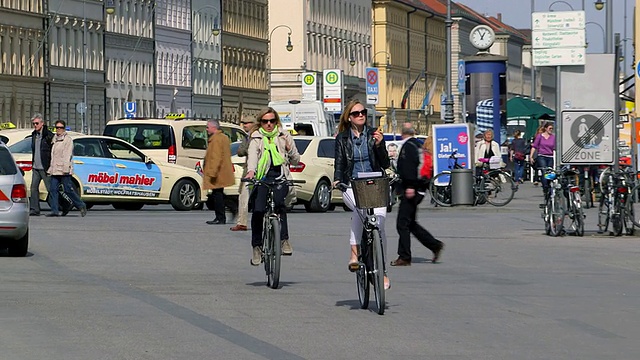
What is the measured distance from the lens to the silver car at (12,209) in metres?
21.1

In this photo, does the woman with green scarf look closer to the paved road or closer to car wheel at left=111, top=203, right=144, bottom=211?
the paved road

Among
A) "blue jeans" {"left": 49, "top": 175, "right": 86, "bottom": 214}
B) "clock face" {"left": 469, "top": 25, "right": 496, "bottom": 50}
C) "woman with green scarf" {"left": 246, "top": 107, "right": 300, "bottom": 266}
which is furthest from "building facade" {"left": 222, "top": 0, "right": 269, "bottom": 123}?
"woman with green scarf" {"left": 246, "top": 107, "right": 300, "bottom": 266}

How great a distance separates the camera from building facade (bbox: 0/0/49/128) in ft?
305

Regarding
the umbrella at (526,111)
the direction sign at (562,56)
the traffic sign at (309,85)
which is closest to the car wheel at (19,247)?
the direction sign at (562,56)

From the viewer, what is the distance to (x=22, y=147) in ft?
117

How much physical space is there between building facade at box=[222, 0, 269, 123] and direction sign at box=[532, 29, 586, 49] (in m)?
95.4

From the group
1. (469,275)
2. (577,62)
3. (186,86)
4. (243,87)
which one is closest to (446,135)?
(577,62)

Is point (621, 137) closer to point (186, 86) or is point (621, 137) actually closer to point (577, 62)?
point (577, 62)

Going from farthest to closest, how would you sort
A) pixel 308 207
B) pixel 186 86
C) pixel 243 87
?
pixel 243 87 < pixel 186 86 < pixel 308 207

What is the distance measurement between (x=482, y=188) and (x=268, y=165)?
68.3ft

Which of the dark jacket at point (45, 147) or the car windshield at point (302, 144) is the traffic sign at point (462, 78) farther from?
the dark jacket at point (45, 147)

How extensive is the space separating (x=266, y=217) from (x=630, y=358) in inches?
239

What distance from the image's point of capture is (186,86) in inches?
4798

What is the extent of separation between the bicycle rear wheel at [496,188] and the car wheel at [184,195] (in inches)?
239
